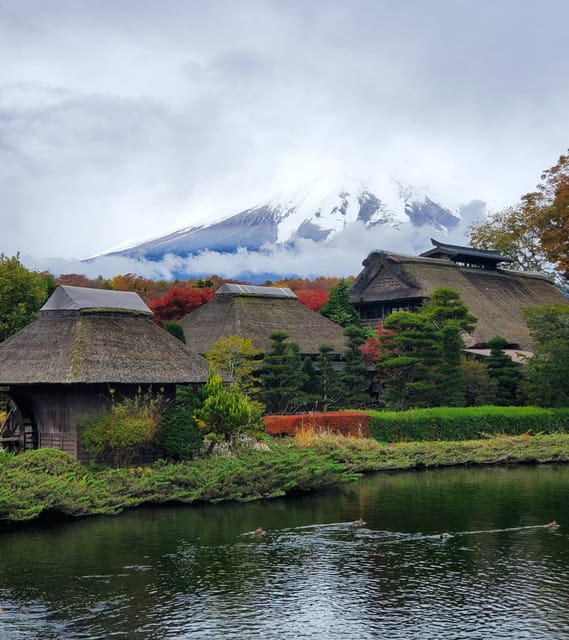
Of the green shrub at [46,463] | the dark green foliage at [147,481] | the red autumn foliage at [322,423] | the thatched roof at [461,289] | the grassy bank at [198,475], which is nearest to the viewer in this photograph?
the dark green foliage at [147,481]

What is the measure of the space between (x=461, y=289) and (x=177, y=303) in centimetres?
1866

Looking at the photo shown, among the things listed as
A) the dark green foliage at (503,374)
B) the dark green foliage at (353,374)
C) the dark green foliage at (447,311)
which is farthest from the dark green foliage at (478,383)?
the dark green foliage at (353,374)

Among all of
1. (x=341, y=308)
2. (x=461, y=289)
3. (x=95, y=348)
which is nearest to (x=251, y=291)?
(x=341, y=308)

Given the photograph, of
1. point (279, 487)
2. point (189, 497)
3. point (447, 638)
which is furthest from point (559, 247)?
point (447, 638)

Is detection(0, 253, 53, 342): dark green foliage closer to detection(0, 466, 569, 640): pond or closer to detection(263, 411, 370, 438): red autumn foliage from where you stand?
detection(263, 411, 370, 438): red autumn foliage

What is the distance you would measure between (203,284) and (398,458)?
33566mm

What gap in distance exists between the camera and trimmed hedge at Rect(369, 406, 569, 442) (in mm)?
38062

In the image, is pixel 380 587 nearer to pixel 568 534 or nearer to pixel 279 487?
pixel 568 534

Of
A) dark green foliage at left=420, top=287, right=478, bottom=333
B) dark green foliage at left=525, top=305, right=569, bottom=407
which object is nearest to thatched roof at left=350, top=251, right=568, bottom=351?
dark green foliage at left=420, top=287, right=478, bottom=333

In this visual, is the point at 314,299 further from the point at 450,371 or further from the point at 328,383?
the point at 450,371

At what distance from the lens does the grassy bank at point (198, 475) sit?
23.7 m

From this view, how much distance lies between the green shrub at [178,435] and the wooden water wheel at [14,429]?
4.35 m

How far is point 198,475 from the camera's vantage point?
27.0 metres

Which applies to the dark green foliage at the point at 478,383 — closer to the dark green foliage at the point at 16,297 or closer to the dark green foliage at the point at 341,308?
the dark green foliage at the point at 341,308
